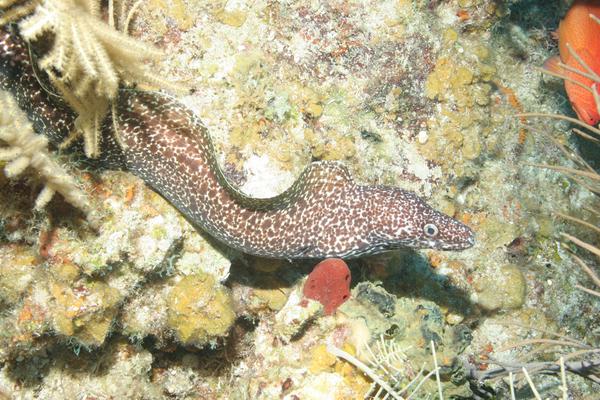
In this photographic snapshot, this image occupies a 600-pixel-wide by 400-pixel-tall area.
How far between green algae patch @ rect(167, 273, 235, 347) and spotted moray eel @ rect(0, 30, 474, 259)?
523mm

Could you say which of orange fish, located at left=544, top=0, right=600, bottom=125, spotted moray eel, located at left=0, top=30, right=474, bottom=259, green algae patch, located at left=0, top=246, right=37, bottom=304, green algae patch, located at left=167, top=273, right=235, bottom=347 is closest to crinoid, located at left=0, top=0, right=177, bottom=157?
spotted moray eel, located at left=0, top=30, right=474, bottom=259

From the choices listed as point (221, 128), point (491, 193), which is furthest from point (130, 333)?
point (491, 193)

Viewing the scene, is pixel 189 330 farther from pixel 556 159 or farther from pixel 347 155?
pixel 556 159

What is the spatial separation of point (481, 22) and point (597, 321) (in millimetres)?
4539

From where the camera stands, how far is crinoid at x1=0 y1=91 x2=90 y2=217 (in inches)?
114

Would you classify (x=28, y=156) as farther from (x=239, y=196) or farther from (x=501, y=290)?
(x=501, y=290)

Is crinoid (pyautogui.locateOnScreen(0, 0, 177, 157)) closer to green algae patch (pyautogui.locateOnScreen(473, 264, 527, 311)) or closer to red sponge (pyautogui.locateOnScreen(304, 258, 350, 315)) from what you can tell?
red sponge (pyautogui.locateOnScreen(304, 258, 350, 315))

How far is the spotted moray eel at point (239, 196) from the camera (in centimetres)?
370

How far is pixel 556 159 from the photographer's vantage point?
635 cm

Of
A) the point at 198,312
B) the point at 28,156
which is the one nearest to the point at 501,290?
the point at 198,312

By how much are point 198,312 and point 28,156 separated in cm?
188

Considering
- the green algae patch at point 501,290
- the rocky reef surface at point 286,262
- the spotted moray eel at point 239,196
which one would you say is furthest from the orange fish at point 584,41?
the spotted moray eel at point 239,196

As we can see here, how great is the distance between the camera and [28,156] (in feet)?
9.91

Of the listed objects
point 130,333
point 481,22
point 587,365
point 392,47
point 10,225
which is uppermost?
point 481,22
